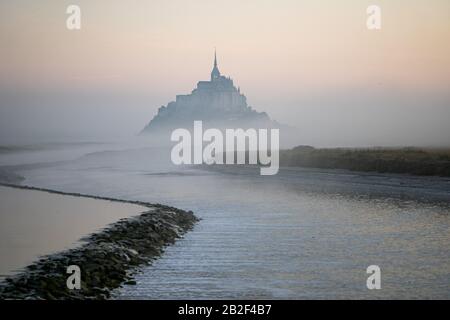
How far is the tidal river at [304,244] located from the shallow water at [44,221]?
12.1 ft

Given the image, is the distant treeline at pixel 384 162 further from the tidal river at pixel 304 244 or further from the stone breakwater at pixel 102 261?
the stone breakwater at pixel 102 261

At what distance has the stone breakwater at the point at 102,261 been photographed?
1408 centimetres

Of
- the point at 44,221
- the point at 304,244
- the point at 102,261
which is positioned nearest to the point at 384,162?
the point at 304,244

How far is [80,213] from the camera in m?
27.5

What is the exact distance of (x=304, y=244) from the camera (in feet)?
68.3

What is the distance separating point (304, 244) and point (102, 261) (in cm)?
785

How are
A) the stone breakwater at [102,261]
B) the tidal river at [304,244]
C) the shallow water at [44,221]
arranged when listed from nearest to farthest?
the stone breakwater at [102,261] < the tidal river at [304,244] < the shallow water at [44,221]

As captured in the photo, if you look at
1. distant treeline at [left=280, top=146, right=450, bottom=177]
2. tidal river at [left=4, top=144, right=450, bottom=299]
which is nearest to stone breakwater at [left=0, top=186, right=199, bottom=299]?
tidal river at [left=4, top=144, right=450, bottom=299]

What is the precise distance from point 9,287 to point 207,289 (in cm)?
508

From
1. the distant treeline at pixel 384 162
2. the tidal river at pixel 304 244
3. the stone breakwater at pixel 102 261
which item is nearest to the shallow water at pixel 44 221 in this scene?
the stone breakwater at pixel 102 261

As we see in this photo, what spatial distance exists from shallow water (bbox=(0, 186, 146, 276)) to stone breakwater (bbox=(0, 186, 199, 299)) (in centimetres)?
77

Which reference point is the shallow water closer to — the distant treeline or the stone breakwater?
the stone breakwater

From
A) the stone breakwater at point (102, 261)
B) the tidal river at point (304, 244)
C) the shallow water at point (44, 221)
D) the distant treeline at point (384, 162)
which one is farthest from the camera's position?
the distant treeline at point (384, 162)
